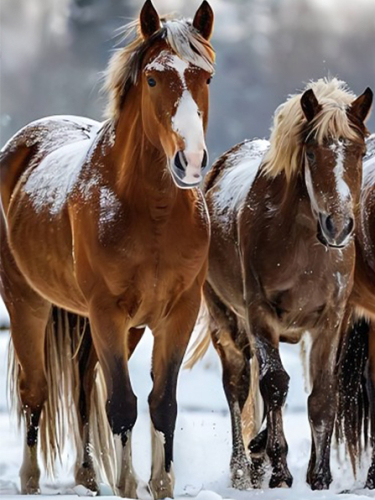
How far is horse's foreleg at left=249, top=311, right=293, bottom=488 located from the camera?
16.0ft

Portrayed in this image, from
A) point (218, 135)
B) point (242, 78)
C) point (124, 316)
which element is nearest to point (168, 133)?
point (124, 316)

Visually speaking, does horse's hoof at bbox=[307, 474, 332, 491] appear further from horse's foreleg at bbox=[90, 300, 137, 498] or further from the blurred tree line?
the blurred tree line

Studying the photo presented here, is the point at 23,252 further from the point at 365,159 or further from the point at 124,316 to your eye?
the point at 365,159

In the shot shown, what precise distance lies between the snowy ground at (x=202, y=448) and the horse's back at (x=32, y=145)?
1.45m

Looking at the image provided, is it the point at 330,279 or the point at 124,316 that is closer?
the point at 124,316

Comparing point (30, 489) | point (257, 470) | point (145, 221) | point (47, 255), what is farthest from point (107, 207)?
point (257, 470)

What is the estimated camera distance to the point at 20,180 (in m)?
5.41

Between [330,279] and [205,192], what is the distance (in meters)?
1.82

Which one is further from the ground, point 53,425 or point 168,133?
point 168,133

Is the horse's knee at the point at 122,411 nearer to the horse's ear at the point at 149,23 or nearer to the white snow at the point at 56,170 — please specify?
the white snow at the point at 56,170

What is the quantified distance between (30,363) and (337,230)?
1944mm

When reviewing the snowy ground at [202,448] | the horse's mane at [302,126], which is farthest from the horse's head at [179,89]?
the snowy ground at [202,448]

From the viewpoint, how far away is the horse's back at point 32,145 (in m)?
5.49

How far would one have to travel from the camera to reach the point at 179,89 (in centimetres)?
374
